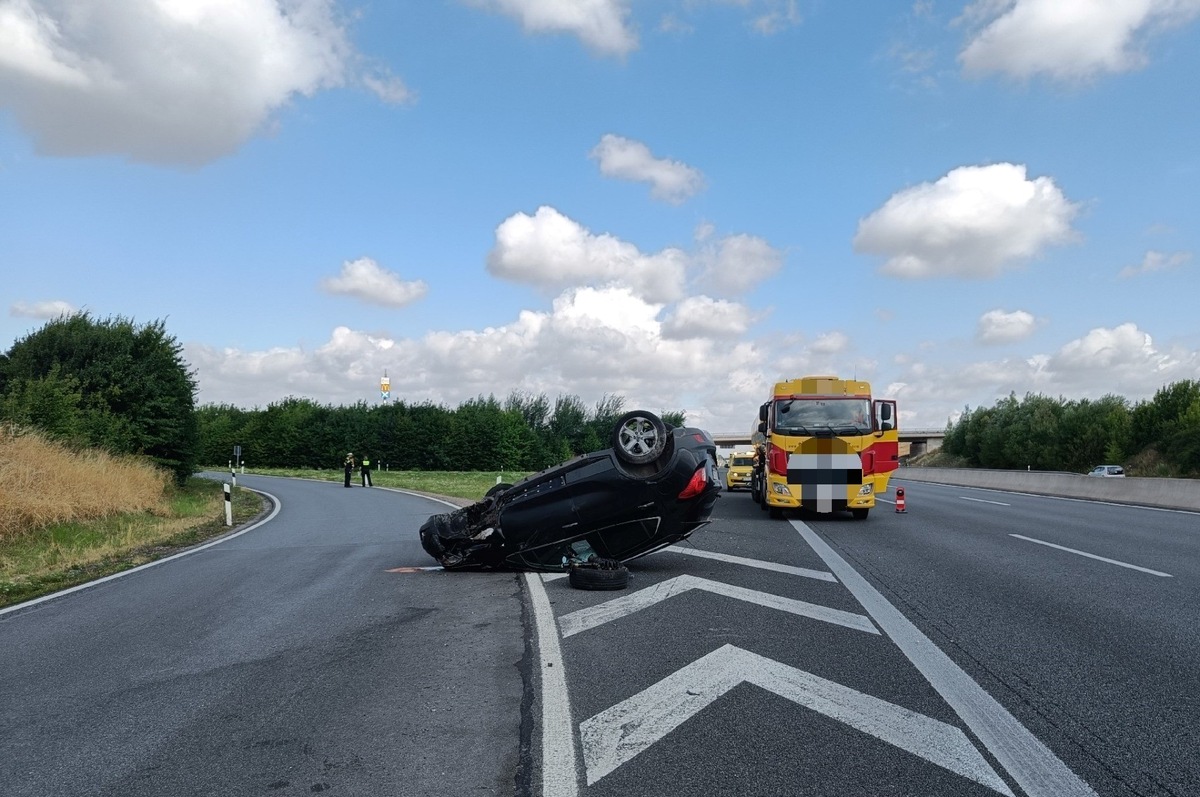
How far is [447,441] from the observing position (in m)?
88.4

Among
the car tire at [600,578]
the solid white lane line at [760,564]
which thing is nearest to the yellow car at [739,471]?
the solid white lane line at [760,564]

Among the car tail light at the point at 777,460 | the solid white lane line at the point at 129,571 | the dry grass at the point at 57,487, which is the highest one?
the car tail light at the point at 777,460

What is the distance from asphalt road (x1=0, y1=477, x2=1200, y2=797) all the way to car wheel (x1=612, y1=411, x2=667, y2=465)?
4.65ft

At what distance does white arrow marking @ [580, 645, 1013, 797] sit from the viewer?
3945 mm

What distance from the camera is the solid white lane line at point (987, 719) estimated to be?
143 inches

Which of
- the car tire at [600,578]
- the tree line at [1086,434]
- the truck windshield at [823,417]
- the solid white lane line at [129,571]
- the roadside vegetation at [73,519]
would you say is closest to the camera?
the car tire at [600,578]

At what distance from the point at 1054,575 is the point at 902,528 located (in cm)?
590

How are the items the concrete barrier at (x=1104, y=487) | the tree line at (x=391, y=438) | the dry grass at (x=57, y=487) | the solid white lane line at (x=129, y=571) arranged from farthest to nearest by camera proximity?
1. the tree line at (x=391, y=438)
2. the concrete barrier at (x=1104, y=487)
3. the dry grass at (x=57, y=487)
4. the solid white lane line at (x=129, y=571)

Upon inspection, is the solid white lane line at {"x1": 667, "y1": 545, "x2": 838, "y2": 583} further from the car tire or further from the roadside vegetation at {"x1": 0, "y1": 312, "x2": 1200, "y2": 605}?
the roadside vegetation at {"x1": 0, "y1": 312, "x2": 1200, "y2": 605}

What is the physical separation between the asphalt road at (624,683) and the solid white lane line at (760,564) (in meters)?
0.08

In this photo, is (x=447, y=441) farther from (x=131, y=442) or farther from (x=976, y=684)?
(x=976, y=684)

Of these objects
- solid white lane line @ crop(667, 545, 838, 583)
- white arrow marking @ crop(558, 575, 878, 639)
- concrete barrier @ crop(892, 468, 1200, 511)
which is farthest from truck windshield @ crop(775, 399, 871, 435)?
concrete barrier @ crop(892, 468, 1200, 511)

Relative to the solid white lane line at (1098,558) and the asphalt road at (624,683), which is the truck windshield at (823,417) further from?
the asphalt road at (624,683)

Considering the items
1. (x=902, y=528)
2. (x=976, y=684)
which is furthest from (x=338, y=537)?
(x=976, y=684)
